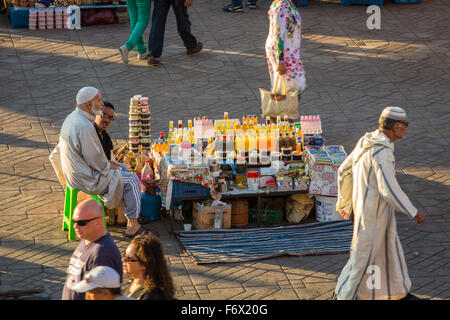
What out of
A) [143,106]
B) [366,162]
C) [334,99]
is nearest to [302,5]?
[334,99]

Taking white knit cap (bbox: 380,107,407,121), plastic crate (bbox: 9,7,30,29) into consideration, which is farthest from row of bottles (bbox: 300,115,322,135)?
plastic crate (bbox: 9,7,30,29)

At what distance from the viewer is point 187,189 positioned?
27.8 feet

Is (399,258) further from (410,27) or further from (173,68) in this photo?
(410,27)

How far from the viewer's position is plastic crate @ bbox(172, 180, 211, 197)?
845 centimetres

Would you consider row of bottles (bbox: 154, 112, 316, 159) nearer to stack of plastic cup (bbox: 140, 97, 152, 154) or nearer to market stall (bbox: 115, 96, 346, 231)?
market stall (bbox: 115, 96, 346, 231)

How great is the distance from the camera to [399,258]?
6.53m

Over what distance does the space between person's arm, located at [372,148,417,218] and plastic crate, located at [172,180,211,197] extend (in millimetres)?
2552

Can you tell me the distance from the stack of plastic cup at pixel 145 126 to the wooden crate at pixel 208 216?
36.3 inches

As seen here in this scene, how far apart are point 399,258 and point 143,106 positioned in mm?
3537

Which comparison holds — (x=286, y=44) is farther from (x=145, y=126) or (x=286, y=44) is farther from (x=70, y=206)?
(x=70, y=206)

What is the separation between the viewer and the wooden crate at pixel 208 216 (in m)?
8.45

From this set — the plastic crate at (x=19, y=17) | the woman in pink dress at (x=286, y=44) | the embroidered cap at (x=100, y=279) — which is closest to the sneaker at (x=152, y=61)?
the plastic crate at (x=19, y=17)

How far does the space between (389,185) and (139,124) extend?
11.3ft

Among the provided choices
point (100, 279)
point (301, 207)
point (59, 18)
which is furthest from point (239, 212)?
point (59, 18)
